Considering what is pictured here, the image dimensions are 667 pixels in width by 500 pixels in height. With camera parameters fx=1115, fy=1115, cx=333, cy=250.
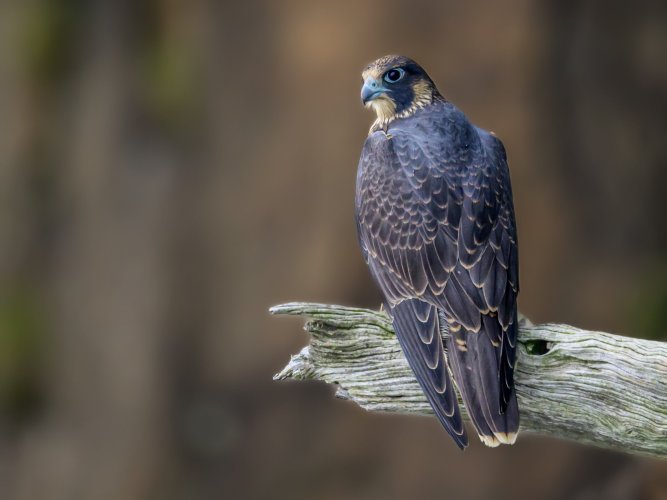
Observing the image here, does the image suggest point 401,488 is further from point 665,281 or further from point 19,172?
point 19,172

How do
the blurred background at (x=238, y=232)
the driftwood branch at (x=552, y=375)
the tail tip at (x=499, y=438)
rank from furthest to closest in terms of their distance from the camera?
the blurred background at (x=238, y=232) < the driftwood branch at (x=552, y=375) < the tail tip at (x=499, y=438)

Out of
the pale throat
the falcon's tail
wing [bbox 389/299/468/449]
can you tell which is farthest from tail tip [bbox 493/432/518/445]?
the pale throat

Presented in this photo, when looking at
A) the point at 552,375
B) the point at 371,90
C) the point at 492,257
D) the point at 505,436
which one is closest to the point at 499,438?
the point at 505,436

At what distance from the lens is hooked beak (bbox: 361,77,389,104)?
4.44 meters

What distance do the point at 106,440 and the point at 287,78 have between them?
→ 250cm

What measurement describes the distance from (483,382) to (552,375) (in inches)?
18.0

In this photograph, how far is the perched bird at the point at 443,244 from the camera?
12.0 feet

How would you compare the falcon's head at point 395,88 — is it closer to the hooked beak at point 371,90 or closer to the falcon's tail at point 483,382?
the hooked beak at point 371,90

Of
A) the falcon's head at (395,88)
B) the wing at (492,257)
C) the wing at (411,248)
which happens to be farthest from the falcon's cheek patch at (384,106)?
the wing at (492,257)

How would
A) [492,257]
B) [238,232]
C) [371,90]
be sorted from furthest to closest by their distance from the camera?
[238,232] < [371,90] < [492,257]

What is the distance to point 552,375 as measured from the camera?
3963 millimetres

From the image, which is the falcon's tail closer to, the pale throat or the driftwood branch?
the driftwood branch

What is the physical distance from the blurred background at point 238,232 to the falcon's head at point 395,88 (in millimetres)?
1786

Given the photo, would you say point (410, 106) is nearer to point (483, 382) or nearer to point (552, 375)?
point (552, 375)
